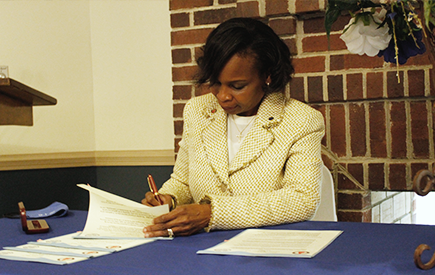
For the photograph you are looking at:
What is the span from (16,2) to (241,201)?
2006 millimetres

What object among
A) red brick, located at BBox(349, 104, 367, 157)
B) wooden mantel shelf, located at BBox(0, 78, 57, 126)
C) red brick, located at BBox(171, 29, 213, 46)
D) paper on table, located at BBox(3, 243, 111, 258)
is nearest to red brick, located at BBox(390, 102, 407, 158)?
red brick, located at BBox(349, 104, 367, 157)

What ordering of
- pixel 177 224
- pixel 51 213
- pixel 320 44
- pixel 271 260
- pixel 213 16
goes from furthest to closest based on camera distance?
1. pixel 213 16
2. pixel 320 44
3. pixel 51 213
4. pixel 177 224
5. pixel 271 260

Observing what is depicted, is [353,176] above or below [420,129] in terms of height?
below

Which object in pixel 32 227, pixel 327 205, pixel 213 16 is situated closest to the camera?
pixel 32 227

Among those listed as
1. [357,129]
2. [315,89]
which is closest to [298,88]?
[315,89]

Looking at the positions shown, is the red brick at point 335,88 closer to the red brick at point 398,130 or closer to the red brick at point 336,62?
the red brick at point 336,62

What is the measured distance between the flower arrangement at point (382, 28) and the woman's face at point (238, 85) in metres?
0.64

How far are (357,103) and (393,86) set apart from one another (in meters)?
0.16

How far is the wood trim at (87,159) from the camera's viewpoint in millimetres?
2721

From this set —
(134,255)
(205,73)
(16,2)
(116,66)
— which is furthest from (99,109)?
(134,255)

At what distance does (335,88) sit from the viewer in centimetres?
210

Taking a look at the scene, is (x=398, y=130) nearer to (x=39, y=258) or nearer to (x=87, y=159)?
(x=39, y=258)

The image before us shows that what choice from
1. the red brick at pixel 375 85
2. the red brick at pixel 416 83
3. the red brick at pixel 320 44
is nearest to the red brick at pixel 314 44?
the red brick at pixel 320 44

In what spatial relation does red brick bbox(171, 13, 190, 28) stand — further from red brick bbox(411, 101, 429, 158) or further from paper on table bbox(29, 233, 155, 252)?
paper on table bbox(29, 233, 155, 252)
